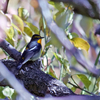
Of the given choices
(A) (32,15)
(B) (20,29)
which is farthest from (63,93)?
(A) (32,15)

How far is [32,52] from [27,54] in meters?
0.17

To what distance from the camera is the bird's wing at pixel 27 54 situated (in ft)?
4.56

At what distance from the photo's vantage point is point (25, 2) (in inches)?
104

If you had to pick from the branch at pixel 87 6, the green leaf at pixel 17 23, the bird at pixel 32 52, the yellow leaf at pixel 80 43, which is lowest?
the bird at pixel 32 52

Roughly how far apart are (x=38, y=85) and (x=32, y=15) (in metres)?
1.85

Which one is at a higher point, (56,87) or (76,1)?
(76,1)

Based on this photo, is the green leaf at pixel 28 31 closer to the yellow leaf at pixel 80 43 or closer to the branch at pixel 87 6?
the yellow leaf at pixel 80 43

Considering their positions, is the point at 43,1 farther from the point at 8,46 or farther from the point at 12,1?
the point at 12,1

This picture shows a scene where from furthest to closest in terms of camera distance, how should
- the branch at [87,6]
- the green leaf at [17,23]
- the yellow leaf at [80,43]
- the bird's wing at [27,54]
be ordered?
1. the bird's wing at [27,54]
2. the green leaf at [17,23]
3. the yellow leaf at [80,43]
4. the branch at [87,6]

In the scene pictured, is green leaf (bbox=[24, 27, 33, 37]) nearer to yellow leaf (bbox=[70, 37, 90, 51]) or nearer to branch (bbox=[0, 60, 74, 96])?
branch (bbox=[0, 60, 74, 96])

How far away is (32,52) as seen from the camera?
5.74ft

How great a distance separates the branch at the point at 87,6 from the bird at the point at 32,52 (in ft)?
3.15

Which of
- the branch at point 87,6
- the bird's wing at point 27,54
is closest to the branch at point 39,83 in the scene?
the bird's wing at point 27,54

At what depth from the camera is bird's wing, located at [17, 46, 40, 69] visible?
4.56 ft
